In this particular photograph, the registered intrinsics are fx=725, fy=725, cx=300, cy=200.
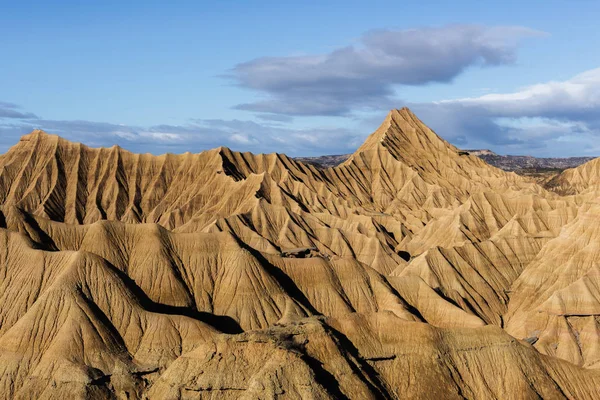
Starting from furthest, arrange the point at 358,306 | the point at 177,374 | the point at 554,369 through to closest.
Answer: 1. the point at 358,306
2. the point at 554,369
3. the point at 177,374

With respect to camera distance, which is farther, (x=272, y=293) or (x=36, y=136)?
(x=36, y=136)

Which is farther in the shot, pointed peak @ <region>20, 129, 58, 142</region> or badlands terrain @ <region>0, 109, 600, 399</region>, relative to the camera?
pointed peak @ <region>20, 129, 58, 142</region>

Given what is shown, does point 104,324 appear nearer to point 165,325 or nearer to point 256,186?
point 165,325

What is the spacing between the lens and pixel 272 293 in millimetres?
84688

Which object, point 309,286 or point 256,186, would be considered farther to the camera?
point 256,186

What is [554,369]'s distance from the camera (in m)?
61.7

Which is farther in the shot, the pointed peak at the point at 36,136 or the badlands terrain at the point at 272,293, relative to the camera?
the pointed peak at the point at 36,136

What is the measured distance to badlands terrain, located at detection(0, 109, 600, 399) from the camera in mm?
55344

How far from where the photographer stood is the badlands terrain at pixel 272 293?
55.3 m

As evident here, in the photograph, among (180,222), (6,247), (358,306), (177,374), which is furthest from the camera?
(180,222)

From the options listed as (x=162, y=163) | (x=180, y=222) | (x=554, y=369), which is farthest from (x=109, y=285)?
(x=162, y=163)

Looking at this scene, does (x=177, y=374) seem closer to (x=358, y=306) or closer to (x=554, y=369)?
(x=554, y=369)

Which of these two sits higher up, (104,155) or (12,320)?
(104,155)

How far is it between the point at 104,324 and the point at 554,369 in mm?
41070
